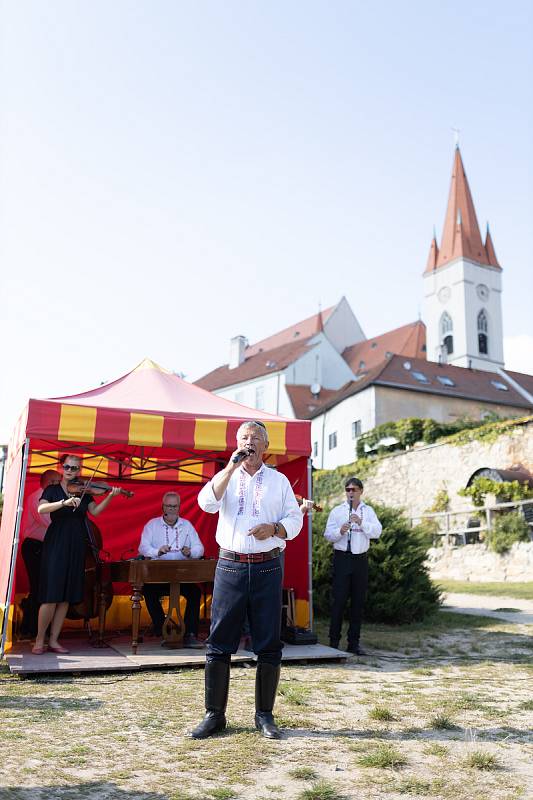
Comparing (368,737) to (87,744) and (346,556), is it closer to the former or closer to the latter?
(87,744)

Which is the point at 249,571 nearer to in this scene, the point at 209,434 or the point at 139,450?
the point at 209,434

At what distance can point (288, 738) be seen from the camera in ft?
13.4

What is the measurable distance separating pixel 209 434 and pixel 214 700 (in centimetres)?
371

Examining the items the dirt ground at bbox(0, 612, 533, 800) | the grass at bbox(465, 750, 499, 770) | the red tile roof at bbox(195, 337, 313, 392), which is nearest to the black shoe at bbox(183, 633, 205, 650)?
the dirt ground at bbox(0, 612, 533, 800)

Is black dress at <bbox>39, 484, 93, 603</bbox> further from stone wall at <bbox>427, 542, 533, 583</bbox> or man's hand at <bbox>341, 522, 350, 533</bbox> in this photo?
stone wall at <bbox>427, 542, 533, 583</bbox>

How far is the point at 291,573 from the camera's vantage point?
8.68 metres

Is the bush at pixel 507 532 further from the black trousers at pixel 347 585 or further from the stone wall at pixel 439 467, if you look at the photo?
the black trousers at pixel 347 585

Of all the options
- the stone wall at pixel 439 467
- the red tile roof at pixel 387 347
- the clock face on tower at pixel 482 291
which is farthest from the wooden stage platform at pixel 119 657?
the clock face on tower at pixel 482 291

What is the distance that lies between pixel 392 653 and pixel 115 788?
4.85m

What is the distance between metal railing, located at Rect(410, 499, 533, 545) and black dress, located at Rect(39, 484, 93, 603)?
44.5 ft

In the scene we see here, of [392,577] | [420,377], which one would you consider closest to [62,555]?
[392,577]

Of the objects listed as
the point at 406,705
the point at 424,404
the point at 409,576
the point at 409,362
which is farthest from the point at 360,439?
the point at 406,705

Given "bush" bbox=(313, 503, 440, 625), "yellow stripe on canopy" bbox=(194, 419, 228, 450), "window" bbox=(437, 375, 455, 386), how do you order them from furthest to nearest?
"window" bbox=(437, 375, 455, 386) < "bush" bbox=(313, 503, 440, 625) < "yellow stripe on canopy" bbox=(194, 419, 228, 450)

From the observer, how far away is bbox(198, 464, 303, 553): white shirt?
4410mm
